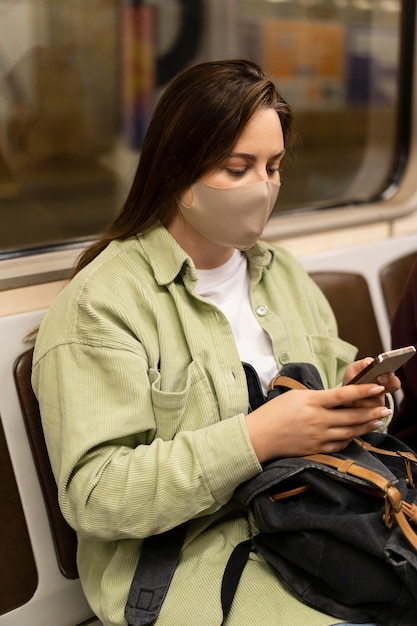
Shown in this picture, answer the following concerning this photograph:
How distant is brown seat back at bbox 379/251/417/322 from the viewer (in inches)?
93.0

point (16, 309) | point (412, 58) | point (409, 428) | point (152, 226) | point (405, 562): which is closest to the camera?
point (405, 562)

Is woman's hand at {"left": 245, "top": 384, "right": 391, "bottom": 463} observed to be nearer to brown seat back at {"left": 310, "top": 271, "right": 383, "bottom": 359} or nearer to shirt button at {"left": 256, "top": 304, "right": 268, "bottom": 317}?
shirt button at {"left": 256, "top": 304, "right": 268, "bottom": 317}

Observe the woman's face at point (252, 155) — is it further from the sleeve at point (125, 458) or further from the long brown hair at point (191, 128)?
the sleeve at point (125, 458)

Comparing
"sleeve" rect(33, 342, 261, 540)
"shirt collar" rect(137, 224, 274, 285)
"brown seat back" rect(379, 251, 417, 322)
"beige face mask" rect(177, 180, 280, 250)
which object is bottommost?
"brown seat back" rect(379, 251, 417, 322)

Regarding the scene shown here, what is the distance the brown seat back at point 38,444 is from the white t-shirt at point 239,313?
38cm

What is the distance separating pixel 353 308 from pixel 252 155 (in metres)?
0.89

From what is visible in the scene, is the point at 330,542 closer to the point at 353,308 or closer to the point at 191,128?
the point at 191,128

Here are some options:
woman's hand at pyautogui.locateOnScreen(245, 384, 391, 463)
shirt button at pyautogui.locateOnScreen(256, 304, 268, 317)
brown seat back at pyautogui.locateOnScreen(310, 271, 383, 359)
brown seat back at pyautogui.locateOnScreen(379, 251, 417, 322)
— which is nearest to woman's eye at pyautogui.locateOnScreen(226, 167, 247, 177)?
shirt button at pyautogui.locateOnScreen(256, 304, 268, 317)

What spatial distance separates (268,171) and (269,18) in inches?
135

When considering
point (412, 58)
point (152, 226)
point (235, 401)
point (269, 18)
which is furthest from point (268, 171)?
point (269, 18)

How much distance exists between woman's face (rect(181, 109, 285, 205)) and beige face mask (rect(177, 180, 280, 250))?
14 millimetres

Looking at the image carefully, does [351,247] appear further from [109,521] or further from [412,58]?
[109,521]

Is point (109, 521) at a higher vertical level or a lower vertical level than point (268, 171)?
lower

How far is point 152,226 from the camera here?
1481mm
